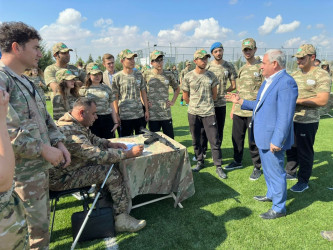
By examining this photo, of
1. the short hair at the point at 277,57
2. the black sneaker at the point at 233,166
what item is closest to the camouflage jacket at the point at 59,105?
the short hair at the point at 277,57

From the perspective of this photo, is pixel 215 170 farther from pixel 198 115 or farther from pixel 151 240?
pixel 151 240

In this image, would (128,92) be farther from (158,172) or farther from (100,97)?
(158,172)

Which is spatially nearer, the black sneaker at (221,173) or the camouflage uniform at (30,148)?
the camouflage uniform at (30,148)

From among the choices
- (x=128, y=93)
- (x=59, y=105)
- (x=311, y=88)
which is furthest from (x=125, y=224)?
(x=311, y=88)

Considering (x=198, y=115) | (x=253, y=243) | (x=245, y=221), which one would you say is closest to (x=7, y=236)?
(x=253, y=243)

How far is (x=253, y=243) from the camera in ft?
8.55

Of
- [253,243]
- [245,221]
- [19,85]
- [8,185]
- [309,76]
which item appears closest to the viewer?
[8,185]

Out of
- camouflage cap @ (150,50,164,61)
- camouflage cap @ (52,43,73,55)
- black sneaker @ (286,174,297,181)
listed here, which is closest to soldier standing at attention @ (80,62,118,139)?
camouflage cap @ (52,43,73,55)

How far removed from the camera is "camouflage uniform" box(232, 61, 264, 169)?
4211 mm

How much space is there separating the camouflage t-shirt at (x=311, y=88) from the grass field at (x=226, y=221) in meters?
1.20

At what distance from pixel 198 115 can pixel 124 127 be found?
4.84 feet

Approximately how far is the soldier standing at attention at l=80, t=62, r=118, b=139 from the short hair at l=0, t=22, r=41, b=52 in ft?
7.46

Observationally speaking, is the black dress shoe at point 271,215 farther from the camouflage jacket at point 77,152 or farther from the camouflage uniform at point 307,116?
the camouflage jacket at point 77,152

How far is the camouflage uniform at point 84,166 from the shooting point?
2539 millimetres
